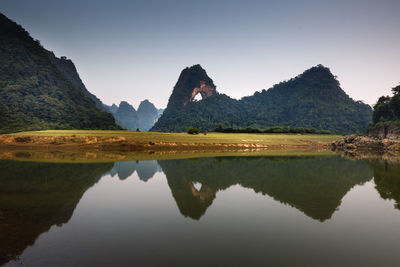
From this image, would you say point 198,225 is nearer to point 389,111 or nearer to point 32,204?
point 32,204

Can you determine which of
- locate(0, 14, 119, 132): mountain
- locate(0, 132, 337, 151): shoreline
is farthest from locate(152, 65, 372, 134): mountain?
locate(0, 132, 337, 151): shoreline

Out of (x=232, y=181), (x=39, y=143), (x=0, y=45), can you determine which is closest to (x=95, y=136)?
(x=39, y=143)

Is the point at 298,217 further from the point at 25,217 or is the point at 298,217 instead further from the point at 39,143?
the point at 39,143

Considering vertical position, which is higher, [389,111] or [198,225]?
[389,111]

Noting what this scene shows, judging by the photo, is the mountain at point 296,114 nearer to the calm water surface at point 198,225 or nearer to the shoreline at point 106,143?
the shoreline at point 106,143

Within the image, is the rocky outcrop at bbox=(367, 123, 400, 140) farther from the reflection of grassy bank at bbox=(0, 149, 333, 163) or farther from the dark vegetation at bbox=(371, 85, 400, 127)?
the reflection of grassy bank at bbox=(0, 149, 333, 163)

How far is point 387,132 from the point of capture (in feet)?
267

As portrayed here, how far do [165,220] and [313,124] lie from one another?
554 feet

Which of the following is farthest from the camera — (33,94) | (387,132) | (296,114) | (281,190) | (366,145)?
(296,114)

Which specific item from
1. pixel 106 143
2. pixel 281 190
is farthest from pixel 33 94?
pixel 281 190

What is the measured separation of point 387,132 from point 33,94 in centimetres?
14059

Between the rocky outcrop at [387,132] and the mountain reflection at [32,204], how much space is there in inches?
3394

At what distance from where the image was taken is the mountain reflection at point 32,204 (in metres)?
6.93

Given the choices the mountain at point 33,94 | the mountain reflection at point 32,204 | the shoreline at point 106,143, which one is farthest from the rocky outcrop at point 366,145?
the mountain at point 33,94
